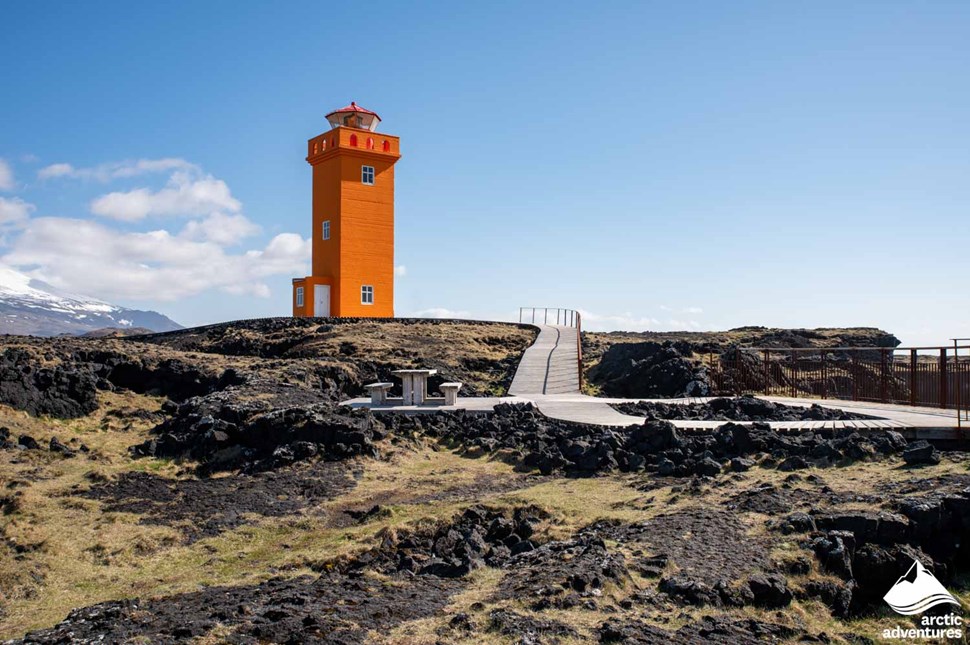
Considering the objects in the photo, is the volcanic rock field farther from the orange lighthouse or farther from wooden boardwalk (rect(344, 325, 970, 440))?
the orange lighthouse

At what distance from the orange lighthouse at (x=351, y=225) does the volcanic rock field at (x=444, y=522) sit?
17622 millimetres

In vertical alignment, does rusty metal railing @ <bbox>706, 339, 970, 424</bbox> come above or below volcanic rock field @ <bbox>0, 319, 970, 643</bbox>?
above

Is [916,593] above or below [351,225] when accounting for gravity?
below

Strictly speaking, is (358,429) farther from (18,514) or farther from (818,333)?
(818,333)

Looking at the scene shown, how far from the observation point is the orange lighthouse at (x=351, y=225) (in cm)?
3791

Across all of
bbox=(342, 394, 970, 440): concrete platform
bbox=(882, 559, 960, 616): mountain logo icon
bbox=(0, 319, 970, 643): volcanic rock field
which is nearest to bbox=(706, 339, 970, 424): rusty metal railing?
bbox=(342, 394, 970, 440): concrete platform

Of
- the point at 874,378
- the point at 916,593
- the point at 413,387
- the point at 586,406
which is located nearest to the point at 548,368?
the point at 586,406

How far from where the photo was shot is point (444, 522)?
34.6ft

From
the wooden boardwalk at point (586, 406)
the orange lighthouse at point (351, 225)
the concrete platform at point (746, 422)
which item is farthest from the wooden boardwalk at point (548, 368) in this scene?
the orange lighthouse at point (351, 225)

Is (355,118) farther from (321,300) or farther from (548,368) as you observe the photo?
(548,368)

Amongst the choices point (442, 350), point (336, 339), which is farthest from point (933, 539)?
point (336, 339)

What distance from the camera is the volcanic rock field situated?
7.12m

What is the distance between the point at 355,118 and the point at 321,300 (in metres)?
10.00

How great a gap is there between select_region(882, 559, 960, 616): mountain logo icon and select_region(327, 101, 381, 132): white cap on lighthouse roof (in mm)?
36183
